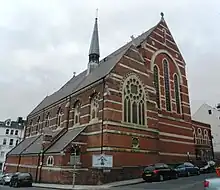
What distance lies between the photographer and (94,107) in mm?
24531

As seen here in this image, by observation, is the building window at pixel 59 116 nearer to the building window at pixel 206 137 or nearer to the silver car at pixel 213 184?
the building window at pixel 206 137

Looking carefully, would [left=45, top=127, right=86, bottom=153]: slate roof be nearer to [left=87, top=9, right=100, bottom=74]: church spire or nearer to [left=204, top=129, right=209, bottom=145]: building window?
[left=87, top=9, right=100, bottom=74]: church spire

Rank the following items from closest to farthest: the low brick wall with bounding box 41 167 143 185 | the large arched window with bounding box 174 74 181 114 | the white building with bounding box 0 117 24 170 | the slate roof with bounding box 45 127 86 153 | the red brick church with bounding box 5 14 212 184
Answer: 1. the low brick wall with bounding box 41 167 143 185
2. the red brick church with bounding box 5 14 212 184
3. the slate roof with bounding box 45 127 86 153
4. the large arched window with bounding box 174 74 181 114
5. the white building with bounding box 0 117 24 170

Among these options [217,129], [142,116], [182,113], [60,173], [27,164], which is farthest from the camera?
[217,129]

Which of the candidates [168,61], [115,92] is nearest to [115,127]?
[115,92]

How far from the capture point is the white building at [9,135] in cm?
5800

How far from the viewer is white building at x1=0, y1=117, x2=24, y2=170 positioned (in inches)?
2283

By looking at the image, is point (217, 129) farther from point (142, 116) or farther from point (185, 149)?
point (142, 116)

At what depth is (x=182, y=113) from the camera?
32.1 m

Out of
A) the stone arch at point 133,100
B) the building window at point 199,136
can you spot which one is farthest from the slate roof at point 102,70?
the building window at point 199,136

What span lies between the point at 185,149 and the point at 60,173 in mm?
16893

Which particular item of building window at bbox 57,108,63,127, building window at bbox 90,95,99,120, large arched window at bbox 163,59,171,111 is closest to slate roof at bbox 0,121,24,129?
building window at bbox 57,108,63,127

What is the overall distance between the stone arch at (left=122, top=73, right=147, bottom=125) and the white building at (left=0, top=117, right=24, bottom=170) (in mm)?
39771

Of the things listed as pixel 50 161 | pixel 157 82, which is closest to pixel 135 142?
pixel 50 161
